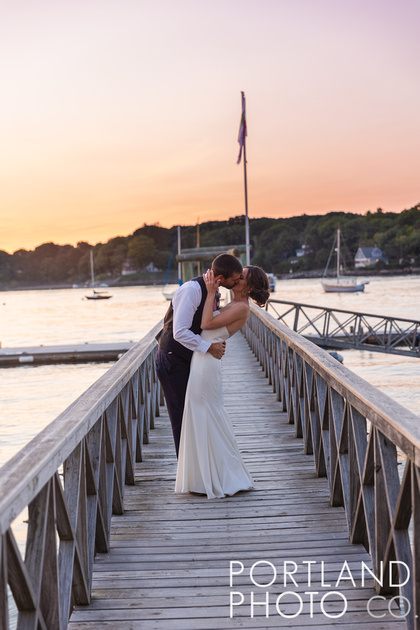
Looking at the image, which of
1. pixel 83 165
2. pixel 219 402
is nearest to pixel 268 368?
pixel 219 402

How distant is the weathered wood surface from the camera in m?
2.75

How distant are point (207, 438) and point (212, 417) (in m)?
0.15

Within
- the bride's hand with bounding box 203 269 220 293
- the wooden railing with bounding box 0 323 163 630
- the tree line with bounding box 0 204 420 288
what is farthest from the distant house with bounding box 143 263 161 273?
the wooden railing with bounding box 0 323 163 630

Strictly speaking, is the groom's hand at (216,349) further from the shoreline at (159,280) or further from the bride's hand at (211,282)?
the shoreline at (159,280)

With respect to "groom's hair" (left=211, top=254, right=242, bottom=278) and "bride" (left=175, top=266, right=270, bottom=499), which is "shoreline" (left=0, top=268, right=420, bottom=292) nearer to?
"bride" (left=175, top=266, right=270, bottom=499)

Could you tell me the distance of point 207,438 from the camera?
4242mm

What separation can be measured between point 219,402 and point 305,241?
13742 cm

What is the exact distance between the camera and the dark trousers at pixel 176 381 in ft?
14.8

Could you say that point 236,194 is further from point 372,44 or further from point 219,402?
point 219,402

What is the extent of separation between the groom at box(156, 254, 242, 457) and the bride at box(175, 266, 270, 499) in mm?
86

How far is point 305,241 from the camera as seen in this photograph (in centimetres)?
13912

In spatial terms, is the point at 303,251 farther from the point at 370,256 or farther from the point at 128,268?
the point at 128,268

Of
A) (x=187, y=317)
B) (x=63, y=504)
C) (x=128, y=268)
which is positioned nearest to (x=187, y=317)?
(x=187, y=317)

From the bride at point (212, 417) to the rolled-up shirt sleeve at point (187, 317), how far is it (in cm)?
9
